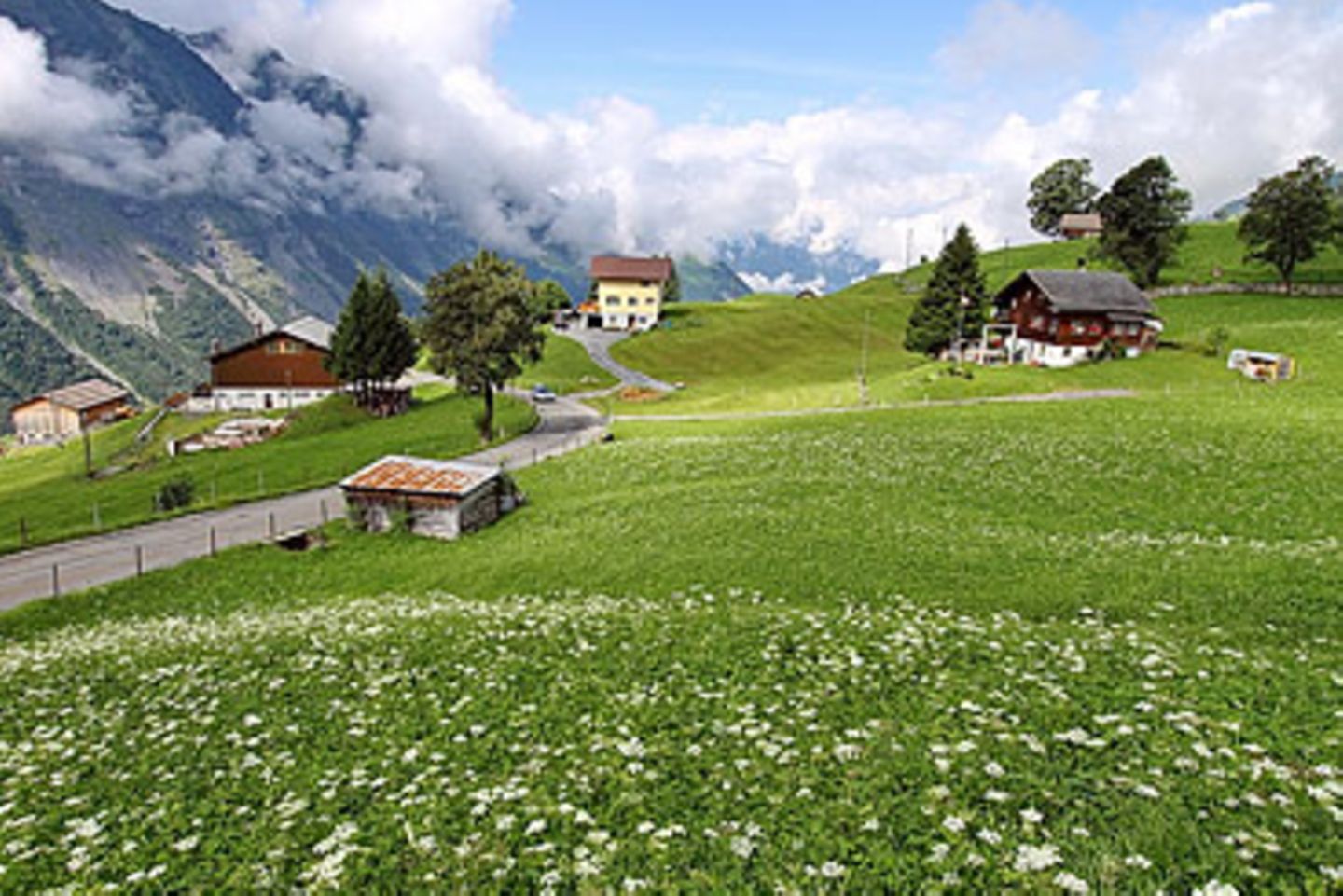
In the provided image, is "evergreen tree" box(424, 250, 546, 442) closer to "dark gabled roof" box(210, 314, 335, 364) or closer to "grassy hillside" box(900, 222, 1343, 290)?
"dark gabled roof" box(210, 314, 335, 364)

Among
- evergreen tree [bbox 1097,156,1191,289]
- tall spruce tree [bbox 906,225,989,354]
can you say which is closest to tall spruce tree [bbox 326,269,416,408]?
tall spruce tree [bbox 906,225,989,354]

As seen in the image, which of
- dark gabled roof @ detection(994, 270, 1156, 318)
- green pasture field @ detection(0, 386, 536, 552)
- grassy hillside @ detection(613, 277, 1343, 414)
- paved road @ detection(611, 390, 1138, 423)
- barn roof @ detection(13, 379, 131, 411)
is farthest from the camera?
barn roof @ detection(13, 379, 131, 411)

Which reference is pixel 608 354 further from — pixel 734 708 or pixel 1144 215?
pixel 734 708

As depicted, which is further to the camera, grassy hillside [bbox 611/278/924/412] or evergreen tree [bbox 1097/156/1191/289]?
evergreen tree [bbox 1097/156/1191/289]

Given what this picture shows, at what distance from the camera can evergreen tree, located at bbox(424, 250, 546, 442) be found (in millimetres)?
65250

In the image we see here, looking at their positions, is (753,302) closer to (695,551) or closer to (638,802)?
(695,551)

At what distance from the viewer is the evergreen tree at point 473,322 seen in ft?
214

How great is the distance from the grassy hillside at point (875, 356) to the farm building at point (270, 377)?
46.9 m

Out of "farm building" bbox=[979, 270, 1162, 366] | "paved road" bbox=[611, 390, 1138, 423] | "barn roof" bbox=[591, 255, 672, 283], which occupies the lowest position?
"paved road" bbox=[611, 390, 1138, 423]

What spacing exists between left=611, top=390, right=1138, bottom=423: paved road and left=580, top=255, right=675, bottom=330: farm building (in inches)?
3785

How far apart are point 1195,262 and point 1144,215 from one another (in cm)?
3548

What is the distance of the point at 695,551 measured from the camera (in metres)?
25.9

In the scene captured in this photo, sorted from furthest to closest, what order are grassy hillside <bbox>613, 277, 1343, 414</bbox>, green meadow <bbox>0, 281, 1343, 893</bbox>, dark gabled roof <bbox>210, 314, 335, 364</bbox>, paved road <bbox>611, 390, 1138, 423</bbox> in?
dark gabled roof <bbox>210, 314, 335, 364</bbox> < grassy hillside <bbox>613, 277, 1343, 414</bbox> < paved road <bbox>611, 390, 1138, 423</bbox> < green meadow <bbox>0, 281, 1343, 893</bbox>

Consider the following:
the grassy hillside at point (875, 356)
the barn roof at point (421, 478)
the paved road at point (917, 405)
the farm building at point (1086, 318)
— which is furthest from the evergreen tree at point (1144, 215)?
the barn roof at point (421, 478)
